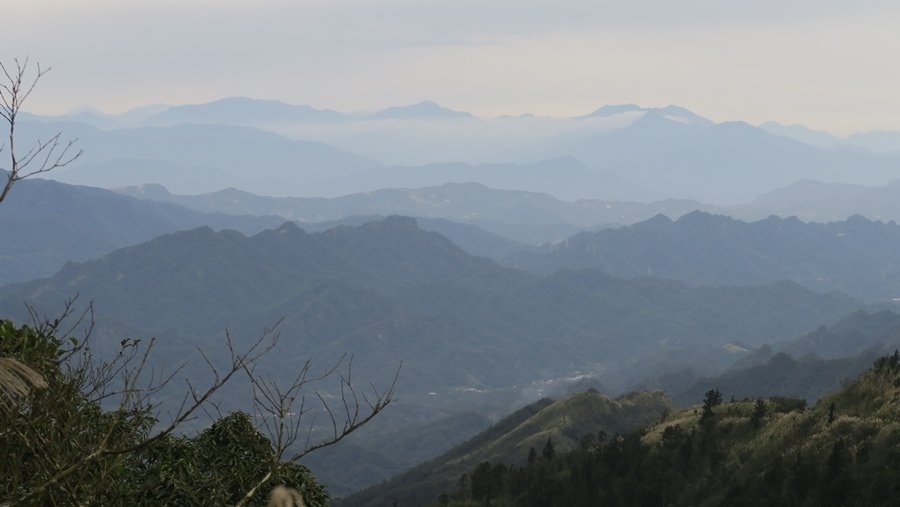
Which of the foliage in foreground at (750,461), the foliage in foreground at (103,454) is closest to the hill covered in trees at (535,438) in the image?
the foliage in foreground at (750,461)

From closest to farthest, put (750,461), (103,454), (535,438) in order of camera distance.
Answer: (103,454) < (750,461) < (535,438)

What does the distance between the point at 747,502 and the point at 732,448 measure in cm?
1340

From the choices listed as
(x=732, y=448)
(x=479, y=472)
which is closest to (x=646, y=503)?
(x=732, y=448)

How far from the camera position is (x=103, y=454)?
50.0ft

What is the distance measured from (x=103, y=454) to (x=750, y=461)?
58.1m

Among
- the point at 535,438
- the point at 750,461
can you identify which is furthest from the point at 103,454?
the point at 535,438

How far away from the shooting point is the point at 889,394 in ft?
208

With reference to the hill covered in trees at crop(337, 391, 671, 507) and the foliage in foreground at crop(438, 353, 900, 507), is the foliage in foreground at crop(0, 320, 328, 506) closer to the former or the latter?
the foliage in foreground at crop(438, 353, 900, 507)

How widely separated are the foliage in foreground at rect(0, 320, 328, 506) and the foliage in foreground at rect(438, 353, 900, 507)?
3676 centimetres

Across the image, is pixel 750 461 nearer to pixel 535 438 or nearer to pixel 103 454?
pixel 103 454

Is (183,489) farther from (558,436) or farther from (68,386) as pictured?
(558,436)

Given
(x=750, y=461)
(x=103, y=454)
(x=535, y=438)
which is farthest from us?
(x=535, y=438)

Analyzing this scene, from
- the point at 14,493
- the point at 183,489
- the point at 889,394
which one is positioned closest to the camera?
the point at 14,493

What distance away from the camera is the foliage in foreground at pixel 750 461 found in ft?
179
